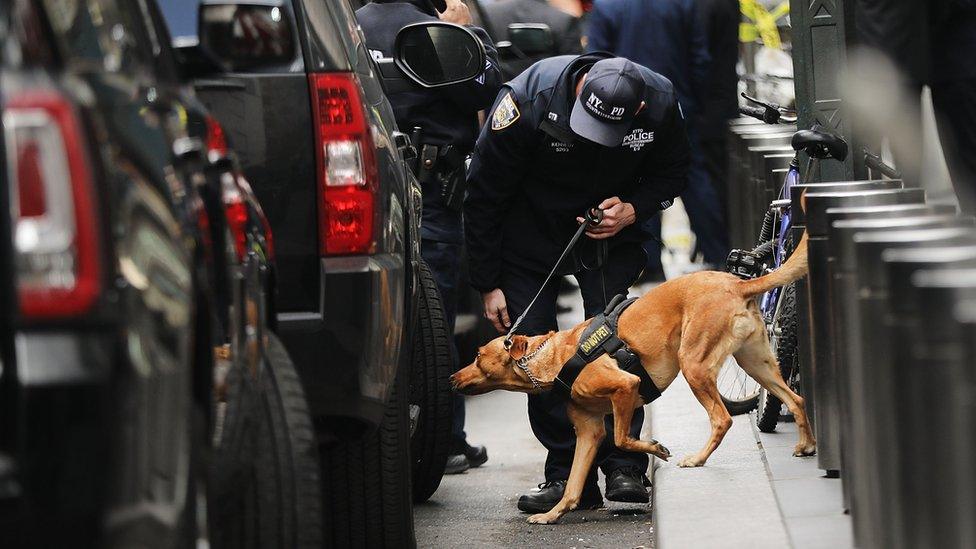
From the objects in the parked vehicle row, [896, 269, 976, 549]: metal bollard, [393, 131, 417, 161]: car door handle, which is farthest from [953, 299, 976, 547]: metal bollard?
[393, 131, 417, 161]: car door handle

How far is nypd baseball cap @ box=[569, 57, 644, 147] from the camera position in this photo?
628 cm

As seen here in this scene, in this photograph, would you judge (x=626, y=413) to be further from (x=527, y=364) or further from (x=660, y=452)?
(x=527, y=364)

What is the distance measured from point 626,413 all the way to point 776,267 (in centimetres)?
97

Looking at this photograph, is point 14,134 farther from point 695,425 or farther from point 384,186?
point 695,425

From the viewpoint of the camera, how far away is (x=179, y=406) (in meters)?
2.64

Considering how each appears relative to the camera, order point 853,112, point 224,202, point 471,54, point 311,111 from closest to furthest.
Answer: point 224,202, point 311,111, point 471,54, point 853,112

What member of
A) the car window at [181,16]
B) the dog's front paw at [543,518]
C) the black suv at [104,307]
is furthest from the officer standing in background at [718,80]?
the black suv at [104,307]

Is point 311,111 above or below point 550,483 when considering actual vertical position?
above

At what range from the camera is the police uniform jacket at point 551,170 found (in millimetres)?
6562

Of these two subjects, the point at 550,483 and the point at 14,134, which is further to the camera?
the point at 550,483

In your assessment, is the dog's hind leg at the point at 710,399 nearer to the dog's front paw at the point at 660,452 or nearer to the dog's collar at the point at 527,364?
the dog's front paw at the point at 660,452

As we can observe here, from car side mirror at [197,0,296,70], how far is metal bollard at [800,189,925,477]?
1696 mm

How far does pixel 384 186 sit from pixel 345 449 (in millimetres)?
791


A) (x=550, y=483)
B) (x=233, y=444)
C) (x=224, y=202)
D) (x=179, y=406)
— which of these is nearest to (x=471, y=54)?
(x=550, y=483)
